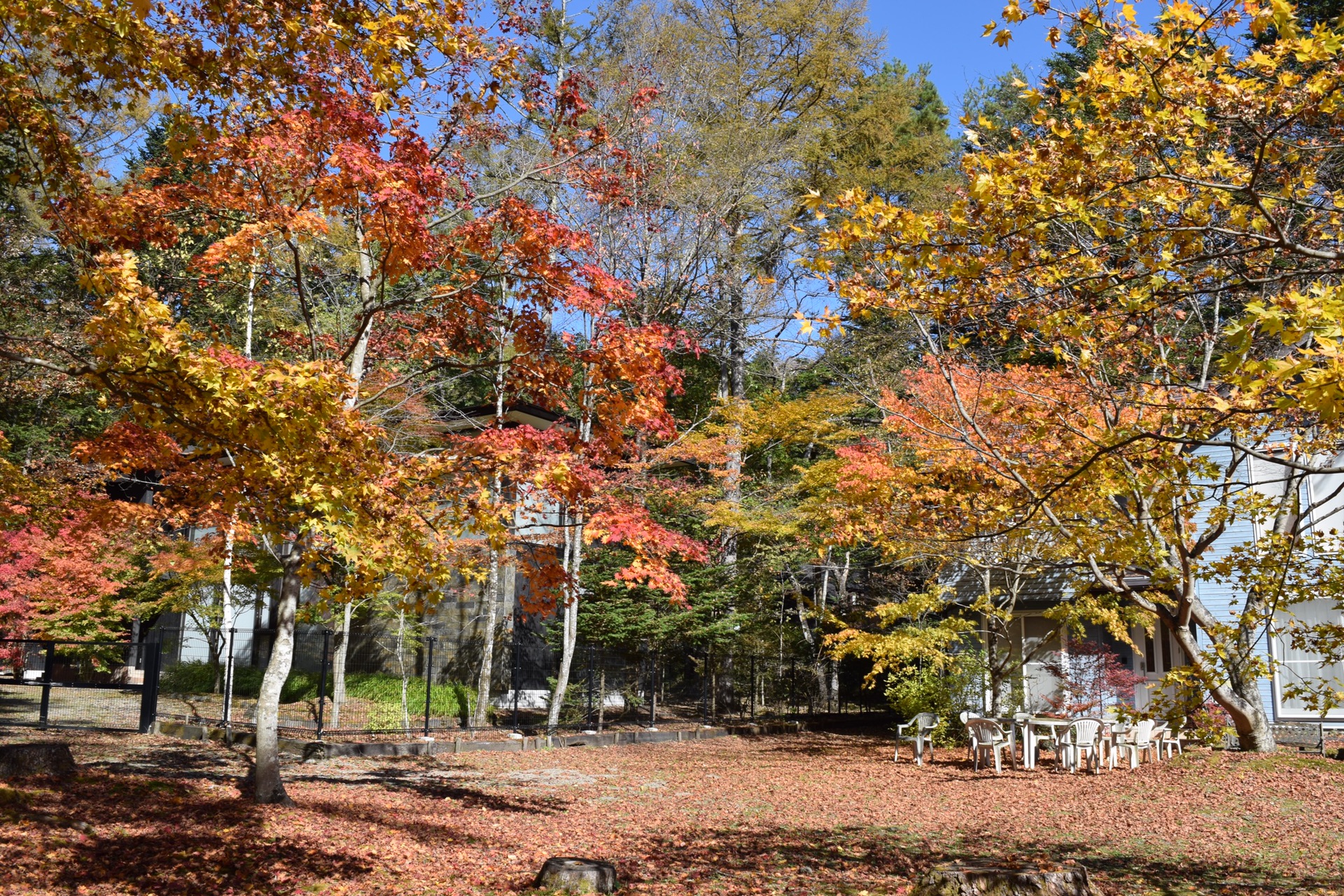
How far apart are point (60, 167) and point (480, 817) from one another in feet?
21.5

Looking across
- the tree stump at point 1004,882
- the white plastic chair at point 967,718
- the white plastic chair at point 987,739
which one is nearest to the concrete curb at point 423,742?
the white plastic chair at point 967,718

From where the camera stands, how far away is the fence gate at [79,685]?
13789mm

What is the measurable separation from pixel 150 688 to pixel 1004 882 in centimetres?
1276

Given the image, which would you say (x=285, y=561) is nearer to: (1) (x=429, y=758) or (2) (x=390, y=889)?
(2) (x=390, y=889)

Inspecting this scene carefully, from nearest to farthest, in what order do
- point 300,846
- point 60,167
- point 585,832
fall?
1. point 60,167
2. point 300,846
3. point 585,832

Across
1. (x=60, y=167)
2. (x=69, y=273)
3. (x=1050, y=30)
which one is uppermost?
(x=69, y=273)

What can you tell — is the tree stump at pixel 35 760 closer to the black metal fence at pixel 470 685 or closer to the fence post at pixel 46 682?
the fence post at pixel 46 682

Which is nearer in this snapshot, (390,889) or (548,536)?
(390,889)

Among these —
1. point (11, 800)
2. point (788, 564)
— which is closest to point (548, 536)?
point (788, 564)

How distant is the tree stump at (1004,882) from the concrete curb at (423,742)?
29.0 ft

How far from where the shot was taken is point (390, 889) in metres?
6.26

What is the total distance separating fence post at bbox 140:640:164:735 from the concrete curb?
171 mm

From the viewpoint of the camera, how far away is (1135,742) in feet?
45.3

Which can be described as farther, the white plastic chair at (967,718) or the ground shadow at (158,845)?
the white plastic chair at (967,718)
